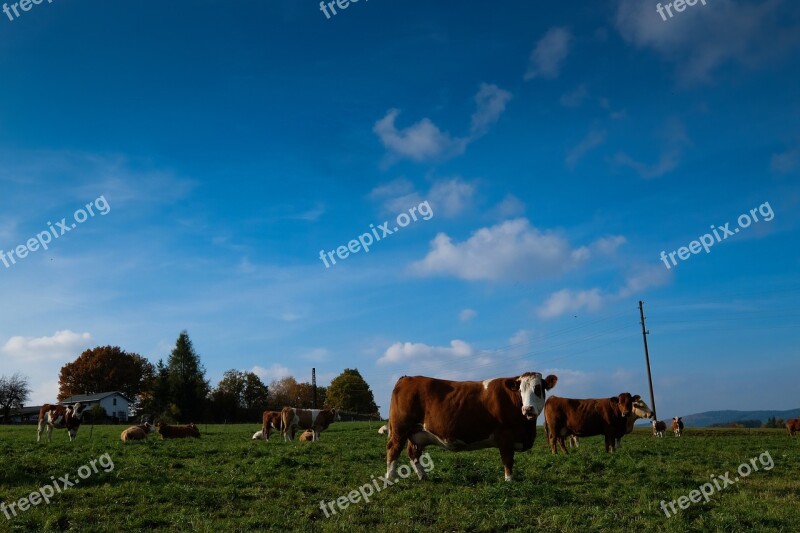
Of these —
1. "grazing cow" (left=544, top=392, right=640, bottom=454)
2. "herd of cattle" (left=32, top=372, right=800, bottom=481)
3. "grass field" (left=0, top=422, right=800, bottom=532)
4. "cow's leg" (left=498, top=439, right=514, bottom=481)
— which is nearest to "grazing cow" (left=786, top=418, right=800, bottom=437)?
"grazing cow" (left=544, top=392, right=640, bottom=454)

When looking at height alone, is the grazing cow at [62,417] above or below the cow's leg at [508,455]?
above

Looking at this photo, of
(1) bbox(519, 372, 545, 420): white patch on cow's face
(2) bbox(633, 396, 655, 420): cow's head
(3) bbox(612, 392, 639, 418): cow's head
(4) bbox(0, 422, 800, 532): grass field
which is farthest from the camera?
(2) bbox(633, 396, 655, 420): cow's head

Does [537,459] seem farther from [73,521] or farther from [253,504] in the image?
[73,521]

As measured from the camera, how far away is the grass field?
992cm

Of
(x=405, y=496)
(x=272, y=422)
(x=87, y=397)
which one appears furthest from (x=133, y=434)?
(x=87, y=397)

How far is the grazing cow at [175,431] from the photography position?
30395 mm

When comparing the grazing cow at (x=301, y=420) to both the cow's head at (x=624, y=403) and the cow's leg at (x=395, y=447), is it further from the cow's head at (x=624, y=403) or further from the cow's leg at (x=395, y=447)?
the cow's leg at (x=395, y=447)

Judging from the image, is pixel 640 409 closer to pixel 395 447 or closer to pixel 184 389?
pixel 395 447

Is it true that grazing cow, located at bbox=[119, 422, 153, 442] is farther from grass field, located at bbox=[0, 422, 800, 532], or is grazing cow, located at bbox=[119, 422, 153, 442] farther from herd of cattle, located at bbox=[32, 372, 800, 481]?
herd of cattle, located at bbox=[32, 372, 800, 481]

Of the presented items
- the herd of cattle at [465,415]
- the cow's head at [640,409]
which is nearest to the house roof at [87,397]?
the cow's head at [640,409]

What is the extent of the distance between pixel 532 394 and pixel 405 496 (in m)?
3.22

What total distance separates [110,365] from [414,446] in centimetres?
11118

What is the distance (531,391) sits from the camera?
12.1 metres

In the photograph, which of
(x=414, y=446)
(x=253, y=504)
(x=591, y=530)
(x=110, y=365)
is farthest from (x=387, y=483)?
(x=110, y=365)
